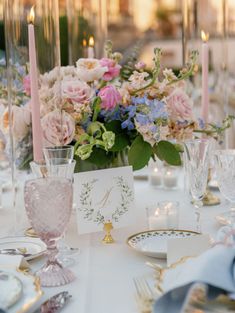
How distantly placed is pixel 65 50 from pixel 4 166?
92.6 inches

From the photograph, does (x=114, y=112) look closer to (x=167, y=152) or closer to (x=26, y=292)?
(x=167, y=152)

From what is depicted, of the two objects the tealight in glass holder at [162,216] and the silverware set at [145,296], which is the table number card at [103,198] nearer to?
the tealight in glass holder at [162,216]

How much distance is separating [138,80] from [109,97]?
0.08 meters

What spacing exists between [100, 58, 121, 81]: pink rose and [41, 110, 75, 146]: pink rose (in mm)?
141

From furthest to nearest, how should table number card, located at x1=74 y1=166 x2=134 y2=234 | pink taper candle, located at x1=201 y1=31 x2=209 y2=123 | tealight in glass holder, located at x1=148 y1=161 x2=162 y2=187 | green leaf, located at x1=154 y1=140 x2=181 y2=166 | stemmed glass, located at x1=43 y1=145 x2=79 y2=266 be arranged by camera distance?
tealight in glass holder, located at x1=148 y1=161 x2=162 y2=187, pink taper candle, located at x1=201 y1=31 x2=209 y2=123, green leaf, located at x1=154 y1=140 x2=181 y2=166, table number card, located at x1=74 y1=166 x2=134 y2=234, stemmed glass, located at x1=43 y1=145 x2=79 y2=266

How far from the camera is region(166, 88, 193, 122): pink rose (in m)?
1.33

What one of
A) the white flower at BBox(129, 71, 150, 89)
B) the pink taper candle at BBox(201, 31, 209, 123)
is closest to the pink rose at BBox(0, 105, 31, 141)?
the white flower at BBox(129, 71, 150, 89)

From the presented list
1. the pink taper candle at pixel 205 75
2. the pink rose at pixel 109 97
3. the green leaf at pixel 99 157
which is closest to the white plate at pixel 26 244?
the green leaf at pixel 99 157

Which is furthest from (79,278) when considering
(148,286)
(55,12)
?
(55,12)

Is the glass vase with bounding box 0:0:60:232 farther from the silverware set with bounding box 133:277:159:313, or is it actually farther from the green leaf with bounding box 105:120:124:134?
the silverware set with bounding box 133:277:159:313

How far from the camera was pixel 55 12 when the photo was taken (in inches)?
55.0

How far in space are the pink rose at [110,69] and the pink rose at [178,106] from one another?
138mm

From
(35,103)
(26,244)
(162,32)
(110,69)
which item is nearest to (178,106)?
(110,69)

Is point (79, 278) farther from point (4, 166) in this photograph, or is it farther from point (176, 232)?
point (4, 166)
